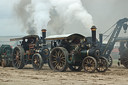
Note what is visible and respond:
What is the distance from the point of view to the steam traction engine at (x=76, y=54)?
12.1m

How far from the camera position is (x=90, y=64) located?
11906 mm

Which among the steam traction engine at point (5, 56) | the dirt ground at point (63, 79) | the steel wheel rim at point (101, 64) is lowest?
the dirt ground at point (63, 79)

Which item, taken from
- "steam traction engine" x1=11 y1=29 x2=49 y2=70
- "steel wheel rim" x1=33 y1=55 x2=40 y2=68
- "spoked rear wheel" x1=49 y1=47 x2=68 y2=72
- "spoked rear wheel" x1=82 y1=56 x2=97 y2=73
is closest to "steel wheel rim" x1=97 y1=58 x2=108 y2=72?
→ "spoked rear wheel" x1=82 y1=56 x2=97 y2=73

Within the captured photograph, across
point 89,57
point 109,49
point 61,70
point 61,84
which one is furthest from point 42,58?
point 61,84

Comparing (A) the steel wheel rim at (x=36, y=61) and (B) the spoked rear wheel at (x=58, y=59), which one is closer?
(B) the spoked rear wheel at (x=58, y=59)

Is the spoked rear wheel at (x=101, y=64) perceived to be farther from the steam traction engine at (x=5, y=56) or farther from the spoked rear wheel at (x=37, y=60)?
the steam traction engine at (x=5, y=56)

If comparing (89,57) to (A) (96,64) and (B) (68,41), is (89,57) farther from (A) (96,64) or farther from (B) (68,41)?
(B) (68,41)

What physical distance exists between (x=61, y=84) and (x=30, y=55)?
771cm

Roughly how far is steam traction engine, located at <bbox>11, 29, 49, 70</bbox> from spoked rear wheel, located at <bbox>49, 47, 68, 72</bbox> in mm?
815

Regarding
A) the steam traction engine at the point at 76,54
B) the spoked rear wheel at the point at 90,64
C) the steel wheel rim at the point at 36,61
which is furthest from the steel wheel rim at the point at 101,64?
the steel wheel rim at the point at 36,61

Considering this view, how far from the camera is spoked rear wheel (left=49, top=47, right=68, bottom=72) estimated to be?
12.6 m

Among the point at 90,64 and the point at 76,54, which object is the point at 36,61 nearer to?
the point at 76,54

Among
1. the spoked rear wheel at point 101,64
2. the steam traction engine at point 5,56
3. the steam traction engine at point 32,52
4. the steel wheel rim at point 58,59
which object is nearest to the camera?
the spoked rear wheel at point 101,64

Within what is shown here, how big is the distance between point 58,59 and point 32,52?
2.82 meters
